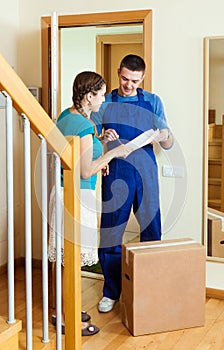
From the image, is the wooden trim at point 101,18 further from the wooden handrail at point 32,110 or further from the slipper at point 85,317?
the slipper at point 85,317

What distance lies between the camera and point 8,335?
2092 millimetres

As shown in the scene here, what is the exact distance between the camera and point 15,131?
455 cm

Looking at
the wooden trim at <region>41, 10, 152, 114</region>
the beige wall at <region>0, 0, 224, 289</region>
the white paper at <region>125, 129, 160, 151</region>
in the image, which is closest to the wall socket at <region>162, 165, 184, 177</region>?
the beige wall at <region>0, 0, 224, 289</region>

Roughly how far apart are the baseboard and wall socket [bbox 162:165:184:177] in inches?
Answer: 33.7

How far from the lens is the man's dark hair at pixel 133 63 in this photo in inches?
145

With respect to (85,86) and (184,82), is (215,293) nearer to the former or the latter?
(184,82)

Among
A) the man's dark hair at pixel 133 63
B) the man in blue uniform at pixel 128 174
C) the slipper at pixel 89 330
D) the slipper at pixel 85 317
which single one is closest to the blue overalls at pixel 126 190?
the man in blue uniform at pixel 128 174

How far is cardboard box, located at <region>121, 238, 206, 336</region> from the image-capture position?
331cm

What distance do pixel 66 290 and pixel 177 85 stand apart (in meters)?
2.00

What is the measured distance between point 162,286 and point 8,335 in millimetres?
1445

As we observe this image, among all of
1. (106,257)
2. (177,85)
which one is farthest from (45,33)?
(106,257)

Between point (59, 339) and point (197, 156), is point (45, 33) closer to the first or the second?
point (197, 156)

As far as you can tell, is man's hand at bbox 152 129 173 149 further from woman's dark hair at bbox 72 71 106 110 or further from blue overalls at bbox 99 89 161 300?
woman's dark hair at bbox 72 71 106 110

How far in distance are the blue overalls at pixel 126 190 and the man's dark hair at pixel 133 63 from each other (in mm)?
161
